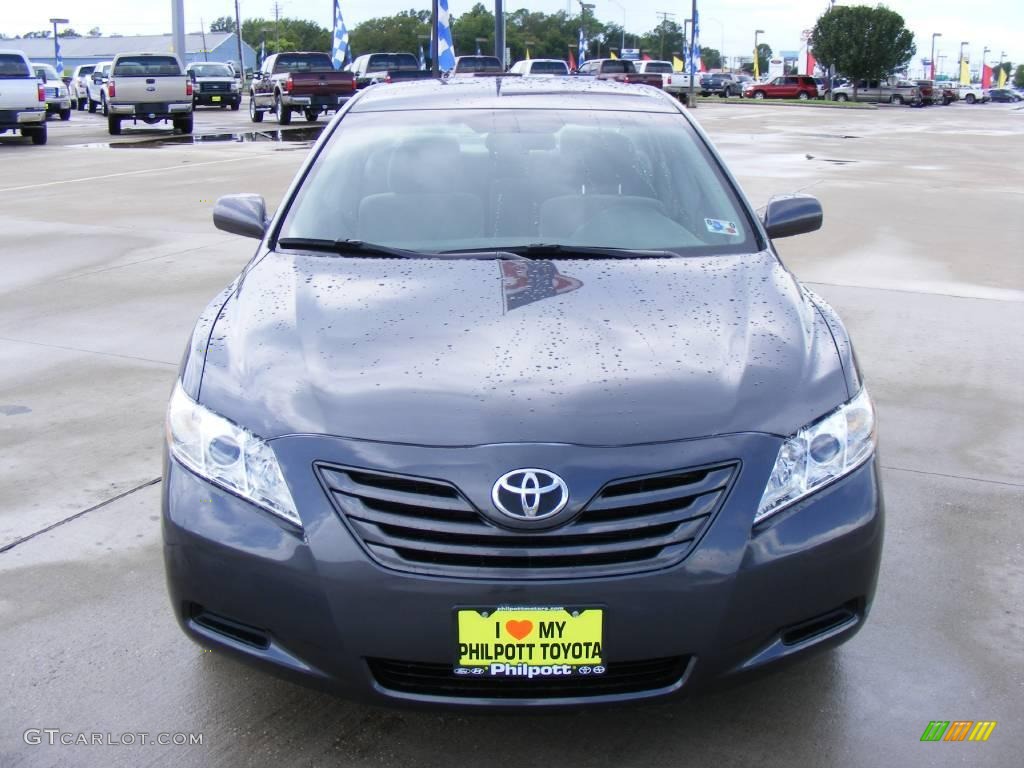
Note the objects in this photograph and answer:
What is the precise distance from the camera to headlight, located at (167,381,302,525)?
2.55 m

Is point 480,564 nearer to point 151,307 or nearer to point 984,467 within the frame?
point 984,467

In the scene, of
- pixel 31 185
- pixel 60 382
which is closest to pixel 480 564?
pixel 60 382

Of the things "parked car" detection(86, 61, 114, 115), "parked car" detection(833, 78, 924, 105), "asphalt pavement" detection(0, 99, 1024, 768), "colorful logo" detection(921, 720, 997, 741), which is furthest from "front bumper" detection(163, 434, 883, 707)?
"parked car" detection(833, 78, 924, 105)

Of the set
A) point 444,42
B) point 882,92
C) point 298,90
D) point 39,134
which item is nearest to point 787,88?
point 882,92

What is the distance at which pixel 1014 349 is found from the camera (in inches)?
267

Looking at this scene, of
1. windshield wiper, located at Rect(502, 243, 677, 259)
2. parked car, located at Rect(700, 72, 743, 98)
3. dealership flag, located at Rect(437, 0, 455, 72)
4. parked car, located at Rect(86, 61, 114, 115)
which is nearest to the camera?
windshield wiper, located at Rect(502, 243, 677, 259)

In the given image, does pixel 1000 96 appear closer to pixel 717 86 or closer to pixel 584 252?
pixel 717 86

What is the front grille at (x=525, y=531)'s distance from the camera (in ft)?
7.91

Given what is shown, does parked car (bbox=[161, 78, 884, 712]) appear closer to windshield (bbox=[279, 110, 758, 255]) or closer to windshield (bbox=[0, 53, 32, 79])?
windshield (bbox=[279, 110, 758, 255])

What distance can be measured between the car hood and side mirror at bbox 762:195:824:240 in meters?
0.61

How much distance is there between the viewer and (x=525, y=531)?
2.41 metres

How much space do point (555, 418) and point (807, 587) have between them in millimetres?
692

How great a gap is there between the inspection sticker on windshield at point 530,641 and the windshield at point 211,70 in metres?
42.9

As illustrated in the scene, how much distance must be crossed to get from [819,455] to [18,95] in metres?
22.7
